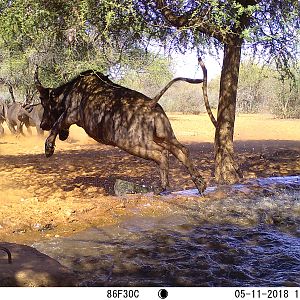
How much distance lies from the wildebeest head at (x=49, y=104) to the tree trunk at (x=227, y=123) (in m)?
3.17

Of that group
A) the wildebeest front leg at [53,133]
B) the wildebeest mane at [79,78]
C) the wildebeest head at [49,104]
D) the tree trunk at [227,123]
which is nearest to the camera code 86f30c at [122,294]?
the wildebeest mane at [79,78]

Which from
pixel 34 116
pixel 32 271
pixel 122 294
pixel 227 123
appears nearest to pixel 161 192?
pixel 227 123

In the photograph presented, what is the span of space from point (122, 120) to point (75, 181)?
350cm

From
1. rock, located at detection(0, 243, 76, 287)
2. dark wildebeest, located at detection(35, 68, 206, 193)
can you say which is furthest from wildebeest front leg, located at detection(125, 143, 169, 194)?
rock, located at detection(0, 243, 76, 287)

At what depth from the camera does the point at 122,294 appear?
2.87m

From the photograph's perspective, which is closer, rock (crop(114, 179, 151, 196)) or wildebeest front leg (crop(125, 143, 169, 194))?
wildebeest front leg (crop(125, 143, 169, 194))

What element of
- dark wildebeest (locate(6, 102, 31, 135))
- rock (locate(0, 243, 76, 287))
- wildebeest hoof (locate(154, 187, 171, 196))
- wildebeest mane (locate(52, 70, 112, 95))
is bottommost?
rock (locate(0, 243, 76, 287))

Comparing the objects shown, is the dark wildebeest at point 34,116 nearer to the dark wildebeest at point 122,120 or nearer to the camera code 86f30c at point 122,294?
the dark wildebeest at point 122,120

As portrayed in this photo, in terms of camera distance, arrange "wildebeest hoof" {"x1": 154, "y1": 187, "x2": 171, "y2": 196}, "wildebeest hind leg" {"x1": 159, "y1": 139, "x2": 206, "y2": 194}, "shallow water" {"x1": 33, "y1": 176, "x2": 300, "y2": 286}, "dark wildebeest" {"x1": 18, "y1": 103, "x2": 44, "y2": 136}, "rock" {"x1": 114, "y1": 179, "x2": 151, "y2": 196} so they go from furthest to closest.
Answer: "dark wildebeest" {"x1": 18, "y1": 103, "x2": 44, "y2": 136}, "rock" {"x1": 114, "y1": 179, "x2": 151, "y2": 196}, "wildebeest hind leg" {"x1": 159, "y1": 139, "x2": 206, "y2": 194}, "wildebeest hoof" {"x1": 154, "y1": 187, "x2": 171, "y2": 196}, "shallow water" {"x1": 33, "y1": 176, "x2": 300, "y2": 286}

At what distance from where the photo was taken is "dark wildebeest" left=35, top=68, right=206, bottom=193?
736cm

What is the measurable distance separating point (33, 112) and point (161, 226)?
17355 mm

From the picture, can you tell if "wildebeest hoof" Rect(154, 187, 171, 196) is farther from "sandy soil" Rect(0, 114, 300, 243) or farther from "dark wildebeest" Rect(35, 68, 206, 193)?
"sandy soil" Rect(0, 114, 300, 243)

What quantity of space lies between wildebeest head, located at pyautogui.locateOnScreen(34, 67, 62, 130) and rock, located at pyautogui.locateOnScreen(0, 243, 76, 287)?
5473 mm

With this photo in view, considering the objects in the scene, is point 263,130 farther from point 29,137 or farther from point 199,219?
point 199,219
